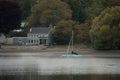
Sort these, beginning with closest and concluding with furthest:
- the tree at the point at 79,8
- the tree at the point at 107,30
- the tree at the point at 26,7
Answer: the tree at the point at 107,30 < the tree at the point at 79,8 < the tree at the point at 26,7

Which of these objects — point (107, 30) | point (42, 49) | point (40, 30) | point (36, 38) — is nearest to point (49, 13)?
point (40, 30)

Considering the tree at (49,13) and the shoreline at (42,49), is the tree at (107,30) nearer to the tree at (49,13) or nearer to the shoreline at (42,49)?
the shoreline at (42,49)

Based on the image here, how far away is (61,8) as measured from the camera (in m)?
108

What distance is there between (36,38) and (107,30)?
21374 mm

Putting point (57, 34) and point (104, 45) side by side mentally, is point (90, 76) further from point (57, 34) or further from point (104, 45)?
point (57, 34)

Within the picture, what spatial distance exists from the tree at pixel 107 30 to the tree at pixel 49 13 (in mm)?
13539

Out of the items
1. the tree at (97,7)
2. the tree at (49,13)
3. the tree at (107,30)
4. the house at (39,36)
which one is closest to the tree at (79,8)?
the tree at (97,7)

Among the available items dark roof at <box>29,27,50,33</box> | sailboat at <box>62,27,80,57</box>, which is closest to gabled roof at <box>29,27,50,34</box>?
dark roof at <box>29,27,50,33</box>

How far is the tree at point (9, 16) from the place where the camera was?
101594mm

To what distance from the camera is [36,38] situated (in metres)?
109

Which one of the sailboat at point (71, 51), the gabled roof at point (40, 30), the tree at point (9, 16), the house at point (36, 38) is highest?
the tree at point (9, 16)

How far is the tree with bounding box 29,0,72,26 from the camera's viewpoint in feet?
352

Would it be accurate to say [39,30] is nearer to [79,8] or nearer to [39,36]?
[39,36]

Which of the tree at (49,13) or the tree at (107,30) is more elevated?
the tree at (49,13)
